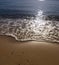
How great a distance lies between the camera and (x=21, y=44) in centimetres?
588

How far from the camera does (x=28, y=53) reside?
514 centimetres

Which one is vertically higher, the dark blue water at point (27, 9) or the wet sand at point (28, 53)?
the dark blue water at point (27, 9)

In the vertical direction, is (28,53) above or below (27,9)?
below

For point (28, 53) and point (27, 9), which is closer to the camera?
point (28, 53)

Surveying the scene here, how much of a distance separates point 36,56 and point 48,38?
1936 mm

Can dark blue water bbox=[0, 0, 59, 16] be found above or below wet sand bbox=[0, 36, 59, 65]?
above

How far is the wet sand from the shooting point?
461 centimetres

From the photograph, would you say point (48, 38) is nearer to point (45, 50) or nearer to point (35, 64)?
point (45, 50)

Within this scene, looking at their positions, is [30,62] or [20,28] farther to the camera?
[20,28]

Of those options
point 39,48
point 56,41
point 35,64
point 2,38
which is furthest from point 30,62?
point 2,38

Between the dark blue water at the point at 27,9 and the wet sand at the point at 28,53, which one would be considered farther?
the dark blue water at the point at 27,9

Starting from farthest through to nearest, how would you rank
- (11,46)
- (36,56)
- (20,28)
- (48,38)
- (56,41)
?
(20,28)
(48,38)
(56,41)
(11,46)
(36,56)

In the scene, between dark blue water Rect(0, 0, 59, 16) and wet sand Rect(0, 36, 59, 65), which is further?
dark blue water Rect(0, 0, 59, 16)

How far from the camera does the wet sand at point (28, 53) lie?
4.61m
